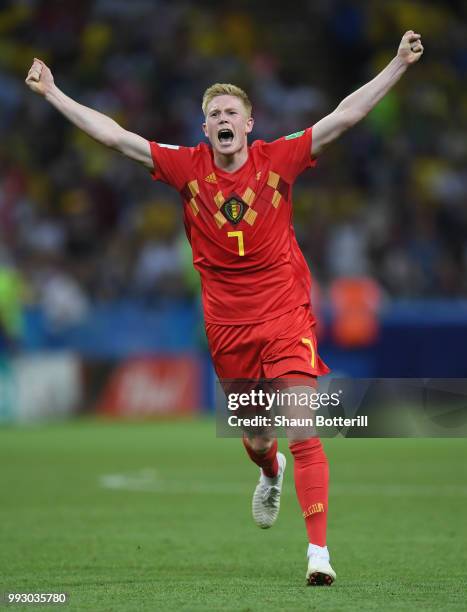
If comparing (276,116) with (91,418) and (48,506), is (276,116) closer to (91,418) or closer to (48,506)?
(91,418)

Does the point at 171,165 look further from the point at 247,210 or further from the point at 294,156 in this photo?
the point at 294,156

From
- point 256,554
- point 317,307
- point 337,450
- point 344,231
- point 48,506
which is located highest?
point 344,231

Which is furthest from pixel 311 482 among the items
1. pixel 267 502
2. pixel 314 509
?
pixel 267 502

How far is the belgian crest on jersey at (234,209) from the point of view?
22.5 feet

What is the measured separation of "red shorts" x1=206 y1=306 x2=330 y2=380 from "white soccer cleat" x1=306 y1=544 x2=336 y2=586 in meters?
0.89

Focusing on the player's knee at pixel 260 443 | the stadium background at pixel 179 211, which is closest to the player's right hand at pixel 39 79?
the player's knee at pixel 260 443

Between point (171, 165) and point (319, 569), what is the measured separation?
2.19m

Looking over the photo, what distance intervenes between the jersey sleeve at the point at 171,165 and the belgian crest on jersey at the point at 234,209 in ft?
0.90

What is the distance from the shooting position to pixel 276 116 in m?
20.8

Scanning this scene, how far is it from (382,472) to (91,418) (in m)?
6.56

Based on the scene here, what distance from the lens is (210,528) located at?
8961 mm

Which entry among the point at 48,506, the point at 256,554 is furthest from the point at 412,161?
the point at 256,554

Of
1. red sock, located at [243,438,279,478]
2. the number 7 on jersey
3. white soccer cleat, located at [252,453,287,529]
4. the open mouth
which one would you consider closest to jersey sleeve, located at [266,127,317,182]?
the open mouth
